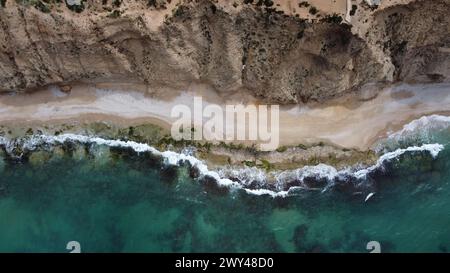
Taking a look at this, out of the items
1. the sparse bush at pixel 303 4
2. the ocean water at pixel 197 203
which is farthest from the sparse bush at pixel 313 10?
the ocean water at pixel 197 203

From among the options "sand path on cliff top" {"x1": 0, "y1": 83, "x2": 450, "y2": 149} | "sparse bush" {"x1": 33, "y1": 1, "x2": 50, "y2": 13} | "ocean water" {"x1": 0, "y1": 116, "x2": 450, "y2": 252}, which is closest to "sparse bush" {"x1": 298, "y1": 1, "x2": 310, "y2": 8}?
"sand path on cliff top" {"x1": 0, "y1": 83, "x2": 450, "y2": 149}

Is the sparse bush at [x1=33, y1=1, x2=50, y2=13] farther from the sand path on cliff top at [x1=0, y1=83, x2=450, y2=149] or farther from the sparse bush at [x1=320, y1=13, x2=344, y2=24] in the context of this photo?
the sparse bush at [x1=320, y1=13, x2=344, y2=24]

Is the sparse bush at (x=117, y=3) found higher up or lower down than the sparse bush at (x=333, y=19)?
higher up

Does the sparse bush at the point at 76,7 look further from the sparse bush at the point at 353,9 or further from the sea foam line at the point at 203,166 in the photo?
the sparse bush at the point at 353,9

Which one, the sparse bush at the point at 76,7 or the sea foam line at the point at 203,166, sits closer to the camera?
the sparse bush at the point at 76,7

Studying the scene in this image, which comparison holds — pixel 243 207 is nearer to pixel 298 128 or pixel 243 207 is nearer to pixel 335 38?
pixel 298 128

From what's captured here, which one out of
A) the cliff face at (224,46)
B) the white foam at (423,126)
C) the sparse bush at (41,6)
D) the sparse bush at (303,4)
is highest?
the sparse bush at (303,4)

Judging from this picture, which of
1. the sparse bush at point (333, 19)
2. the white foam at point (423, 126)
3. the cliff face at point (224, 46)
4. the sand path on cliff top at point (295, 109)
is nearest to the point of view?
the sparse bush at point (333, 19)

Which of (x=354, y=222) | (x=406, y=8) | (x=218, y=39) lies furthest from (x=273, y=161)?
(x=406, y=8)

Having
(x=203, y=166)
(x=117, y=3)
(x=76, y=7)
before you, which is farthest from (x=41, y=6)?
(x=203, y=166)
